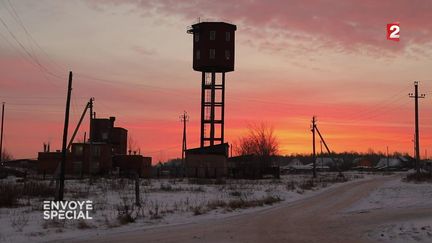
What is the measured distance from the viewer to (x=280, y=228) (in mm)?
14438

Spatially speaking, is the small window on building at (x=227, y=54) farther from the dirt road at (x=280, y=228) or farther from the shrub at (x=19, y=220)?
the shrub at (x=19, y=220)

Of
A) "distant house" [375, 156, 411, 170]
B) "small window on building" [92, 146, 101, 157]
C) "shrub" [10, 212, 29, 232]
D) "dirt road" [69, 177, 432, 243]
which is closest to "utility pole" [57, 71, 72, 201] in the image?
"shrub" [10, 212, 29, 232]

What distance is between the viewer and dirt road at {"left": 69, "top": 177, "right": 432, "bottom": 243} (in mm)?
12474

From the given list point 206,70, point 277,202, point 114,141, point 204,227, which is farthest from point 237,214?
point 114,141

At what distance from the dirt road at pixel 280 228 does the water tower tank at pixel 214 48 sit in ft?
139

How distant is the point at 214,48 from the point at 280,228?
48290 millimetres

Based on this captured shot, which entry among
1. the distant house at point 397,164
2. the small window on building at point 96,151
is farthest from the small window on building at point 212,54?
the distant house at point 397,164

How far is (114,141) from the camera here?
81812 mm

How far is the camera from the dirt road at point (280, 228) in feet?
40.9

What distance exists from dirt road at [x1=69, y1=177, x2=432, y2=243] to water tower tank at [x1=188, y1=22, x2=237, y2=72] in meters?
42.5

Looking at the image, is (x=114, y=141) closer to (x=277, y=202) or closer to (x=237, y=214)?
(x=277, y=202)

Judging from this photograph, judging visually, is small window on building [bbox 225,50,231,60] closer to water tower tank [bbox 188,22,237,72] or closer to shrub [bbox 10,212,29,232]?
water tower tank [bbox 188,22,237,72]

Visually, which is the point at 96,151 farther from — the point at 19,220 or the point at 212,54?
the point at 19,220

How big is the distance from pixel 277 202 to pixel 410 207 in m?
7.02
